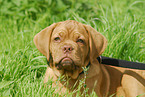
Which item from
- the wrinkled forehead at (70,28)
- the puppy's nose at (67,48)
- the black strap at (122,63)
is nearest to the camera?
the puppy's nose at (67,48)

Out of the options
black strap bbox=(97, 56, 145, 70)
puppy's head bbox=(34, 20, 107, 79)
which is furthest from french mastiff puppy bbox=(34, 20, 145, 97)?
black strap bbox=(97, 56, 145, 70)

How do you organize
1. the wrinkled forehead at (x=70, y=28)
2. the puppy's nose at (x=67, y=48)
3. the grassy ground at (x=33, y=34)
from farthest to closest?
the grassy ground at (x=33, y=34), the wrinkled forehead at (x=70, y=28), the puppy's nose at (x=67, y=48)

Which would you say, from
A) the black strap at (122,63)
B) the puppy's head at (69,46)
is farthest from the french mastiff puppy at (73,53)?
the black strap at (122,63)

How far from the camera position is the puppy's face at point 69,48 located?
11.3ft

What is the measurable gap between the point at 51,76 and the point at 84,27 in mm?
847

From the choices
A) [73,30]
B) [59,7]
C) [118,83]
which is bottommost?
[118,83]

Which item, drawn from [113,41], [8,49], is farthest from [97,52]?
[8,49]

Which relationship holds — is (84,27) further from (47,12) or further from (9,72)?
(47,12)

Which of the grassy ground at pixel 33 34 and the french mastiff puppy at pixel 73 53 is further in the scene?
the grassy ground at pixel 33 34

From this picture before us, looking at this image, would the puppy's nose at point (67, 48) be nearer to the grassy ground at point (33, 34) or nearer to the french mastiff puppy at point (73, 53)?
the french mastiff puppy at point (73, 53)

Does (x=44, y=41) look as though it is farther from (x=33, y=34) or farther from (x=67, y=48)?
(x=33, y=34)

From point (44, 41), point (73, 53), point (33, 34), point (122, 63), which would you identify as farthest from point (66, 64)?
point (33, 34)

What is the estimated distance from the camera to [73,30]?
364 cm

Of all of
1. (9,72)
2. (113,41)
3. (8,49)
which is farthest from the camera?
(113,41)
